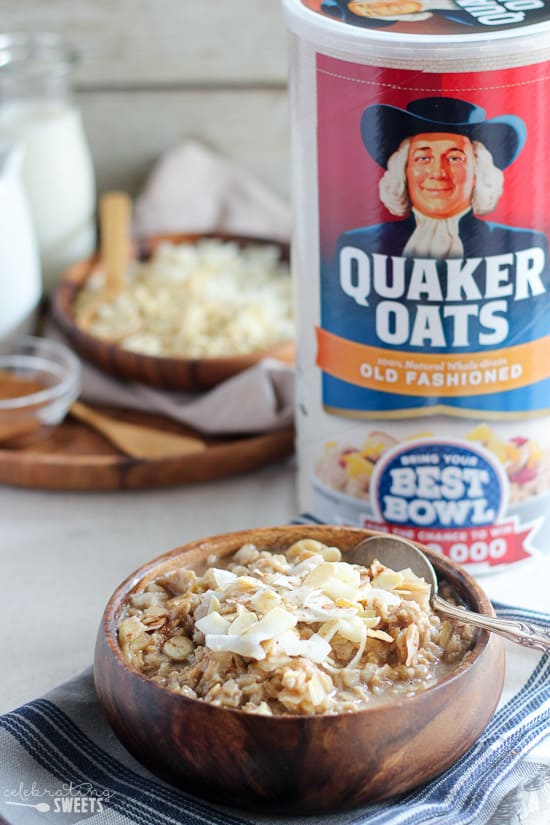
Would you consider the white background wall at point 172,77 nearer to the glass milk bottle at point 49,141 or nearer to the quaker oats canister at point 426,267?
the glass milk bottle at point 49,141

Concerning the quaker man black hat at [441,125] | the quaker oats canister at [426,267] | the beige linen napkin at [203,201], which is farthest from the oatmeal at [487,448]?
the beige linen napkin at [203,201]

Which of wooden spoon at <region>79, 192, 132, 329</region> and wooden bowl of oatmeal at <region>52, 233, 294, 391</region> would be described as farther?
wooden spoon at <region>79, 192, 132, 329</region>

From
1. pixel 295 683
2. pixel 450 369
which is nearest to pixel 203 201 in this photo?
pixel 450 369

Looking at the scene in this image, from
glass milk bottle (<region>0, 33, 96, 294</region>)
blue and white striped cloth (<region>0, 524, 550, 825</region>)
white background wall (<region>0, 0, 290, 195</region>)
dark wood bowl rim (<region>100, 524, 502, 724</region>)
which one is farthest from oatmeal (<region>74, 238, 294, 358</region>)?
blue and white striped cloth (<region>0, 524, 550, 825</region>)

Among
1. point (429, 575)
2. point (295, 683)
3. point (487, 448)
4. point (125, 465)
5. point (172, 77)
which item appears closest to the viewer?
point (295, 683)

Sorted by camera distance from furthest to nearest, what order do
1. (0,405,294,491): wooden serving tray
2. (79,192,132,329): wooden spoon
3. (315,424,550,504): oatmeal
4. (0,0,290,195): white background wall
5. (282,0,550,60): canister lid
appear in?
(0,0,290,195): white background wall
(79,192,132,329): wooden spoon
(0,405,294,491): wooden serving tray
(315,424,550,504): oatmeal
(282,0,550,60): canister lid

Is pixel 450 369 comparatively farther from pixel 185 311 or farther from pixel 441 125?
pixel 185 311

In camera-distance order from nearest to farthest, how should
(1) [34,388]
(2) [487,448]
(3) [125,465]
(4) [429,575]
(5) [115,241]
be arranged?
(4) [429,575] < (2) [487,448] < (3) [125,465] < (1) [34,388] < (5) [115,241]

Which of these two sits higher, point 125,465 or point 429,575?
point 429,575

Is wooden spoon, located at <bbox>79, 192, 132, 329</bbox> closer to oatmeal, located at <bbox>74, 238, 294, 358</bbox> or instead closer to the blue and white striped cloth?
oatmeal, located at <bbox>74, 238, 294, 358</bbox>
